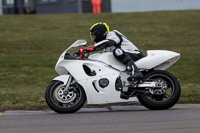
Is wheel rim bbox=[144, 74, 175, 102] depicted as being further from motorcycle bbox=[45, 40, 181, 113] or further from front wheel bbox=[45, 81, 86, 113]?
front wheel bbox=[45, 81, 86, 113]

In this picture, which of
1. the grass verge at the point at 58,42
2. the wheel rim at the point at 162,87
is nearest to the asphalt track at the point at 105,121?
the wheel rim at the point at 162,87

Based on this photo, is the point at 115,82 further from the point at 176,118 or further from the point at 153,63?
the point at 176,118

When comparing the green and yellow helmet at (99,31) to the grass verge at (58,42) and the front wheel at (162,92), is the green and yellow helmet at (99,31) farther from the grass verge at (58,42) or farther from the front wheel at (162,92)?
the grass verge at (58,42)

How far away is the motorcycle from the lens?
8078 millimetres

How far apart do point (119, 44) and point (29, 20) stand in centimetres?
1644

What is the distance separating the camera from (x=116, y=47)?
27.9 feet

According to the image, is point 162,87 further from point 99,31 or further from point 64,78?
point 64,78

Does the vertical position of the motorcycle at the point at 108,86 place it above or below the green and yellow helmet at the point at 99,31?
below

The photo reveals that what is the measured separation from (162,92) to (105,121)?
1.59 meters

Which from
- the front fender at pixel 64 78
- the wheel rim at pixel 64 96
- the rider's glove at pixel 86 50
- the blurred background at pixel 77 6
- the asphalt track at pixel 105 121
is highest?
the blurred background at pixel 77 6

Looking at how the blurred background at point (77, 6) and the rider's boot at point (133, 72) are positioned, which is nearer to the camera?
the rider's boot at point (133, 72)

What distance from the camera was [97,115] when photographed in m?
7.66

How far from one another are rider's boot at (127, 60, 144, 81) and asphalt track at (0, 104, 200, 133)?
56 centimetres

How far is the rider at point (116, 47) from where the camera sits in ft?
26.7
